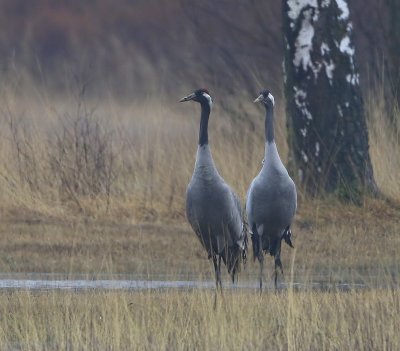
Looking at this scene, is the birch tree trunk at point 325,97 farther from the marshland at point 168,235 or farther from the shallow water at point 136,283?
the shallow water at point 136,283

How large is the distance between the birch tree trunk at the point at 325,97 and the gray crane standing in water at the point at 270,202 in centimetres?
410

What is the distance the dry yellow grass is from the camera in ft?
28.2

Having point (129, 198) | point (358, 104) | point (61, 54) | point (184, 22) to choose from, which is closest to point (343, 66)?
point (358, 104)

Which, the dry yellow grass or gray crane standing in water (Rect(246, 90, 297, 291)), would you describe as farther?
gray crane standing in water (Rect(246, 90, 297, 291))

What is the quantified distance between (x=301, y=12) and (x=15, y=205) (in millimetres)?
3625

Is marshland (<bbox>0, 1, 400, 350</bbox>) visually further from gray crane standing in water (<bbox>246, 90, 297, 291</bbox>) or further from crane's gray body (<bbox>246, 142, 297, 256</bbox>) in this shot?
crane's gray body (<bbox>246, 142, 297, 256</bbox>)

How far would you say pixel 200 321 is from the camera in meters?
9.18

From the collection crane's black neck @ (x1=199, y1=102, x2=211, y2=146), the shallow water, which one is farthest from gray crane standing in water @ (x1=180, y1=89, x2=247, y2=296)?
the shallow water

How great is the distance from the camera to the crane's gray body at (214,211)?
11.1 m

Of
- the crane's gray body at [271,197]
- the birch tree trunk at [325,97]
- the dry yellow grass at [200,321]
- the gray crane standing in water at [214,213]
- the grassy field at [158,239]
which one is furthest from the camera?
the birch tree trunk at [325,97]

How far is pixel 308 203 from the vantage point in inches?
618

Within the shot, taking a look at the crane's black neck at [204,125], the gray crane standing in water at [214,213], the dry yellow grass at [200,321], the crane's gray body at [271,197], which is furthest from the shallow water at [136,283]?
the crane's black neck at [204,125]

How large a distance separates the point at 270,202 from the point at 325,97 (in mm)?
4724

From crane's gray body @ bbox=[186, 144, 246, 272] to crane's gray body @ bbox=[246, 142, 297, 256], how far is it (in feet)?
0.89
